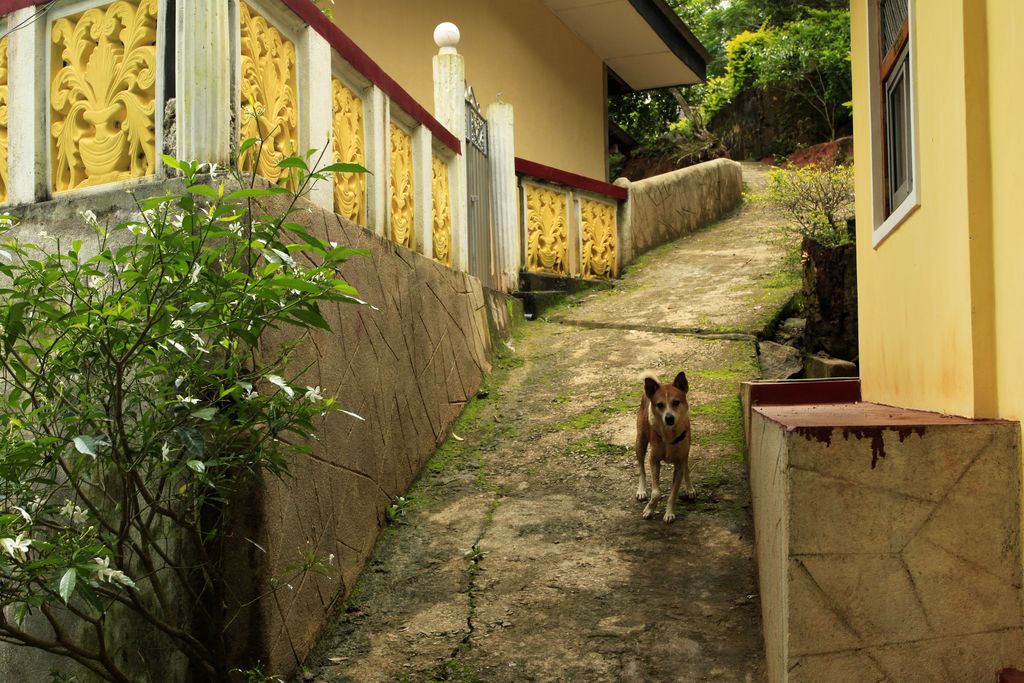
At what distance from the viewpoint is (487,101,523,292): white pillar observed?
10367 millimetres

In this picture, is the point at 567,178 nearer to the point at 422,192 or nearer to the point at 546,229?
the point at 546,229

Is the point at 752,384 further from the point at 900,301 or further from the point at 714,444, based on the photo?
the point at 900,301

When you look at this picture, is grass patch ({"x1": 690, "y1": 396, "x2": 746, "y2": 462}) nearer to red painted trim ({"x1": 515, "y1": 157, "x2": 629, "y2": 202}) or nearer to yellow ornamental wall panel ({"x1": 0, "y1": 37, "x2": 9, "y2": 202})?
red painted trim ({"x1": 515, "y1": 157, "x2": 629, "y2": 202})

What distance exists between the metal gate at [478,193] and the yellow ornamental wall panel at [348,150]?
281 centimetres

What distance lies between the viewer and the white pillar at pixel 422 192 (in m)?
7.36

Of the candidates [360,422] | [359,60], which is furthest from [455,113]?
[360,422]

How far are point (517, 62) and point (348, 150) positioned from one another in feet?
29.2

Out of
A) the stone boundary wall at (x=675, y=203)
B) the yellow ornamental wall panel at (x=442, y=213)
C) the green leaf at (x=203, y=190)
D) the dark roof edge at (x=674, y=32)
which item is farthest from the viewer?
the dark roof edge at (x=674, y=32)

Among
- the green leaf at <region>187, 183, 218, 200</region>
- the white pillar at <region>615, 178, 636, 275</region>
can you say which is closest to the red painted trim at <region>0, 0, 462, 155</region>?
the green leaf at <region>187, 183, 218, 200</region>

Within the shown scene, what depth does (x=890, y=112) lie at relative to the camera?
6070 millimetres

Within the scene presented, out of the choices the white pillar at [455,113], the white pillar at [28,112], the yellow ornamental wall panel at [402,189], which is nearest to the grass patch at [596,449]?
the yellow ornamental wall panel at [402,189]

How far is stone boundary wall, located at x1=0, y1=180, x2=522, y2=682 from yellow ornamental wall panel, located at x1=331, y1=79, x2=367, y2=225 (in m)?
0.17

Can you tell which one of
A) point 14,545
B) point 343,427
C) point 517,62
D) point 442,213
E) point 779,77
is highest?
point 779,77

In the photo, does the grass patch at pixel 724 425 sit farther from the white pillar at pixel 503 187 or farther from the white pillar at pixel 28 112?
the white pillar at pixel 28 112
